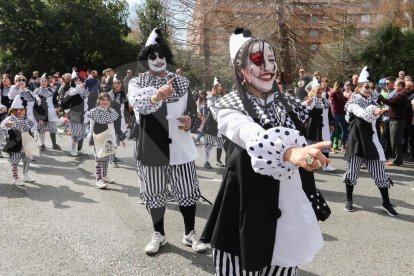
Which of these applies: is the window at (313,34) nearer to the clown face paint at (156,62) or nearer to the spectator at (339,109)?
the spectator at (339,109)

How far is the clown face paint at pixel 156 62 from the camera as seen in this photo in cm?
397

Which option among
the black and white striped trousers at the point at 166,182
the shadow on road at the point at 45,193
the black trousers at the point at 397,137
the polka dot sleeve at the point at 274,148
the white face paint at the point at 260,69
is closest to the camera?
the polka dot sleeve at the point at 274,148

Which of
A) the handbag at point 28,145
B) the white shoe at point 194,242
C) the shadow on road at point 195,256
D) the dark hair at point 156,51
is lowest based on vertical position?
the shadow on road at point 195,256

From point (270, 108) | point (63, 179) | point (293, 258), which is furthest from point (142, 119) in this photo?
point (63, 179)

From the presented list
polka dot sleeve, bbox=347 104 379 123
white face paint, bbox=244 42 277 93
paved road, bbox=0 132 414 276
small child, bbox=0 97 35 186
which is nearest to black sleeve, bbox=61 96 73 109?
small child, bbox=0 97 35 186

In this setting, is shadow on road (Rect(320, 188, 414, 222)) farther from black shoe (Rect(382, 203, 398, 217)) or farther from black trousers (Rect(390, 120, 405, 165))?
black trousers (Rect(390, 120, 405, 165))

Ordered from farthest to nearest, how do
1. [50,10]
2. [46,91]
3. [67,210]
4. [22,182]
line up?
[50,10] < [46,91] < [22,182] < [67,210]

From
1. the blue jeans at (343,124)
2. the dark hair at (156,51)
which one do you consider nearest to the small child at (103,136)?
the dark hair at (156,51)

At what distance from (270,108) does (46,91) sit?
9.14m

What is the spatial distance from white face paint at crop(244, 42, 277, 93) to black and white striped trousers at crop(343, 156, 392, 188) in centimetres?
366

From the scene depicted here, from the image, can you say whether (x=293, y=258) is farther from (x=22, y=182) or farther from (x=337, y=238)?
(x=22, y=182)

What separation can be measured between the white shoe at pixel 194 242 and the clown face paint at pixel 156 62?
5.48 feet

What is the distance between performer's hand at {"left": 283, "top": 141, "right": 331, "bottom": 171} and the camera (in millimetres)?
1662

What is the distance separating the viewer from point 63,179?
24.1ft
